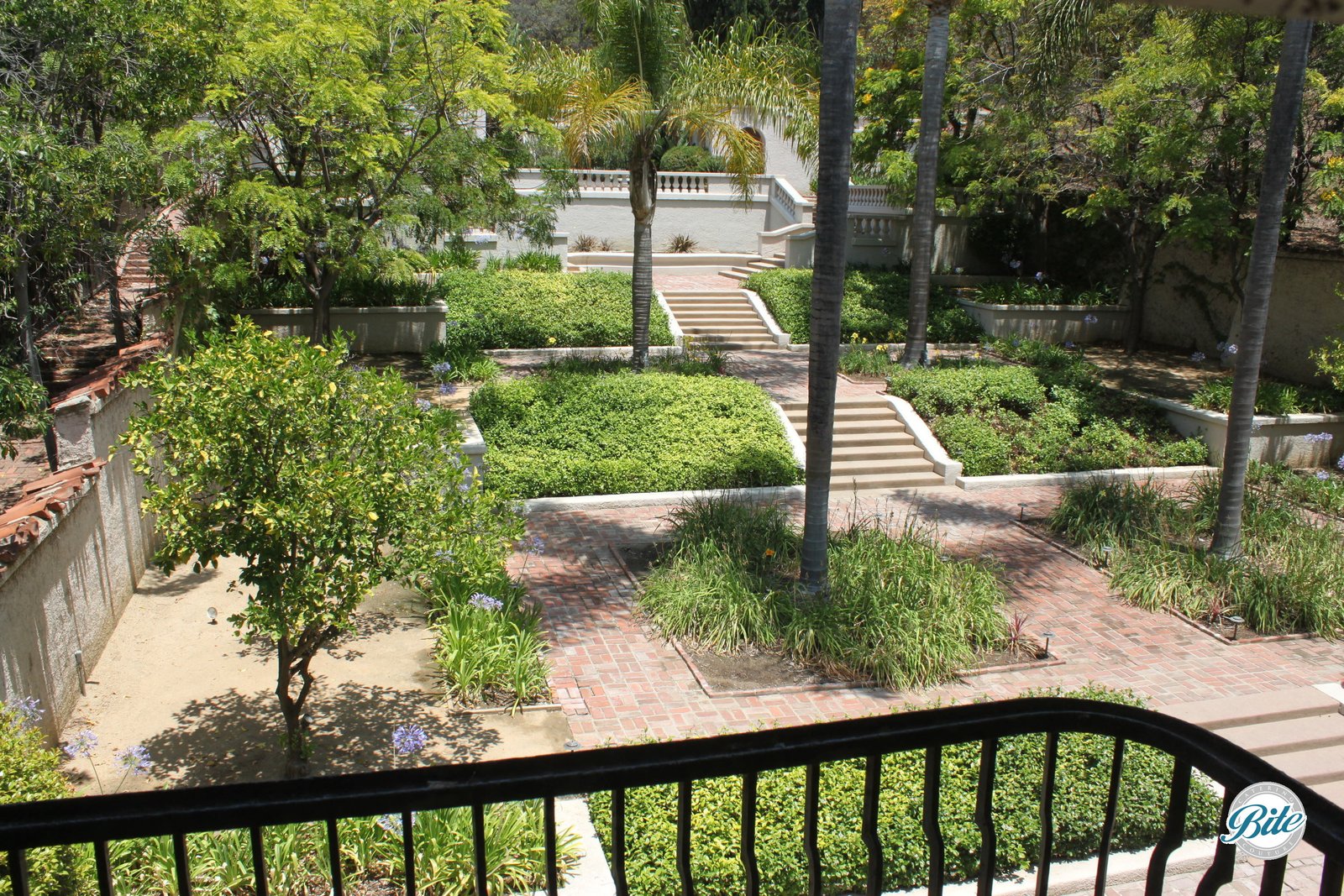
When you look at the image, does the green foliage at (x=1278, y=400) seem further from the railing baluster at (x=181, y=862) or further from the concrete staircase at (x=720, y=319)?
the railing baluster at (x=181, y=862)

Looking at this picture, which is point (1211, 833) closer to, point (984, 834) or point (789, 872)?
point (789, 872)

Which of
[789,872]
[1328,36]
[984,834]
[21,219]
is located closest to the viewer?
[984,834]

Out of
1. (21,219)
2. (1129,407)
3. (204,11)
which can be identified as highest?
(204,11)

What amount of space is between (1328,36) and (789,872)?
1691cm

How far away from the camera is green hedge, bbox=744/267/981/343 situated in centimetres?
2220

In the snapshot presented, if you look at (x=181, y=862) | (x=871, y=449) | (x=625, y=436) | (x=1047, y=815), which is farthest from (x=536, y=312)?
(x=181, y=862)

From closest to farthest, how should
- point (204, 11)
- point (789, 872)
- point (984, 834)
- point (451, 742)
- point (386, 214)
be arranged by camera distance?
point (984, 834), point (789, 872), point (451, 742), point (204, 11), point (386, 214)

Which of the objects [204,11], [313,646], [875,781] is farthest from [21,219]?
[875,781]

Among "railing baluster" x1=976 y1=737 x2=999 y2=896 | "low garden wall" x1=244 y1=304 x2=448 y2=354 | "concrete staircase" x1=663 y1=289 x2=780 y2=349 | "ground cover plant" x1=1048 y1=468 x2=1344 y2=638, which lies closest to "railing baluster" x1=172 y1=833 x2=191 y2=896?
"railing baluster" x1=976 y1=737 x2=999 y2=896

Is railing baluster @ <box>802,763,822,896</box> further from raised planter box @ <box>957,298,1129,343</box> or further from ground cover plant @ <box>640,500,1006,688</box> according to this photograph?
raised planter box @ <box>957,298,1129,343</box>

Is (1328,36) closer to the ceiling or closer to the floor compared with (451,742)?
closer to the ceiling

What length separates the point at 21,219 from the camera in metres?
9.56

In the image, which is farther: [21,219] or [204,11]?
[204,11]

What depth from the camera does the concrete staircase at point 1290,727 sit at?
337 inches
